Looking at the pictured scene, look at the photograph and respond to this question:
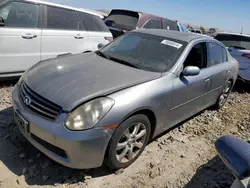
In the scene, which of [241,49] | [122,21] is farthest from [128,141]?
[122,21]

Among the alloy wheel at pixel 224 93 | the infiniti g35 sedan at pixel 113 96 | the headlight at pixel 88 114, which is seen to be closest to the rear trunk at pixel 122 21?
the alloy wheel at pixel 224 93

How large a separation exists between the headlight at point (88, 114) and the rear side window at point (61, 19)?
3.10m

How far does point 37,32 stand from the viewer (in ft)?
15.3

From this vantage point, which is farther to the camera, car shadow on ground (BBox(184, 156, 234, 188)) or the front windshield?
the front windshield

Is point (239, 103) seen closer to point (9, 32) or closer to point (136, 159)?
point (136, 159)

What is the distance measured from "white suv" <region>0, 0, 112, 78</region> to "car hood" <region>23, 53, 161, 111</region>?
150cm

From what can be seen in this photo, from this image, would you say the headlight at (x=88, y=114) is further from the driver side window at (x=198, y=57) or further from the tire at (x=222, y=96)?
the tire at (x=222, y=96)

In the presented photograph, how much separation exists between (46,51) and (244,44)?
529 centimetres

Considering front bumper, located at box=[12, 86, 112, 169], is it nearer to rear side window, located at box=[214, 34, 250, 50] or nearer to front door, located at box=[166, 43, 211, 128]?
front door, located at box=[166, 43, 211, 128]

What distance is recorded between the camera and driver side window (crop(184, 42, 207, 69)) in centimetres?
355

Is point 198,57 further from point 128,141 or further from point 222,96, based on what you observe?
point 128,141

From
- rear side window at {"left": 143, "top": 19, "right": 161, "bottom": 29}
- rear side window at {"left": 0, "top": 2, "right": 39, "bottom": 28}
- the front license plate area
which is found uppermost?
rear side window at {"left": 0, "top": 2, "right": 39, "bottom": 28}

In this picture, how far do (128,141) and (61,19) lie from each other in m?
3.44

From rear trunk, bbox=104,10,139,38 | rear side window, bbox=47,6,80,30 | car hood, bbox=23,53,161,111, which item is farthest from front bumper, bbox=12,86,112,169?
rear trunk, bbox=104,10,139,38
